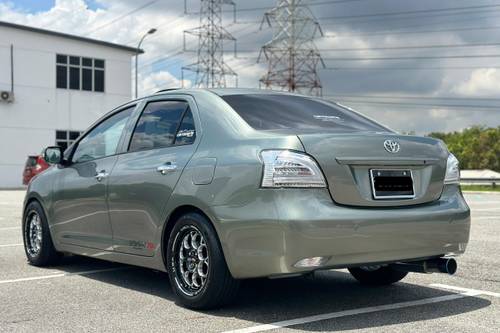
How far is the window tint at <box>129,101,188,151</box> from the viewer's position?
5.63 meters

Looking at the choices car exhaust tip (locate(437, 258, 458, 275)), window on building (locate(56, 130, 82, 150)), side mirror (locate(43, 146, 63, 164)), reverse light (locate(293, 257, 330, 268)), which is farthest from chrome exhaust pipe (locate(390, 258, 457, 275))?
window on building (locate(56, 130, 82, 150))

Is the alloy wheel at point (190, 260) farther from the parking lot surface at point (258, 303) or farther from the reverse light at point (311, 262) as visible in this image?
the reverse light at point (311, 262)

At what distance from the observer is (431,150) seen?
505 cm

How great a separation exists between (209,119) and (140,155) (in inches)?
33.0

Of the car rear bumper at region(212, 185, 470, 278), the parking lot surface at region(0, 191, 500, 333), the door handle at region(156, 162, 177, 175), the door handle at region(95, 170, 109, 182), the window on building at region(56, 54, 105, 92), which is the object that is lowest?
the parking lot surface at region(0, 191, 500, 333)

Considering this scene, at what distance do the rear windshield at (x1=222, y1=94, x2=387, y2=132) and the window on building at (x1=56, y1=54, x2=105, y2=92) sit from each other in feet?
122

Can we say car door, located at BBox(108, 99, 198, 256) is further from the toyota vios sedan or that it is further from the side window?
the side window

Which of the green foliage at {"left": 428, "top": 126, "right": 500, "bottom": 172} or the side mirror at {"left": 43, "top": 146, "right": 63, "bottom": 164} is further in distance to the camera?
the green foliage at {"left": 428, "top": 126, "right": 500, "bottom": 172}

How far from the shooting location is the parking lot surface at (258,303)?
458cm

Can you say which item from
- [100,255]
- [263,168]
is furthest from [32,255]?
[263,168]

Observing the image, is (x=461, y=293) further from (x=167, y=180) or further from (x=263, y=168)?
(x=167, y=180)

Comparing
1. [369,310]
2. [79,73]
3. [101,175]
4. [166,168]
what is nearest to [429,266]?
[369,310]

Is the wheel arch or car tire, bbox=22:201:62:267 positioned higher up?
the wheel arch

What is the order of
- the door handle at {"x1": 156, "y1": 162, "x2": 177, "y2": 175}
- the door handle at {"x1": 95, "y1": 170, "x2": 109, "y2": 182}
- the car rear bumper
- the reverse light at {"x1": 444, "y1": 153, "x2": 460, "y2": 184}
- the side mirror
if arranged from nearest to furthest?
the car rear bumper → the reverse light at {"x1": 444, "y1": 153, "x2": 460, "y2": 184} → the door handle at {"x1": 156, "y1": 162, "x2": 177, "y2": 175} → the door handle at {"x1": 95, "y1": 170, "x2": 109, "y2": 182} → the side mirror
